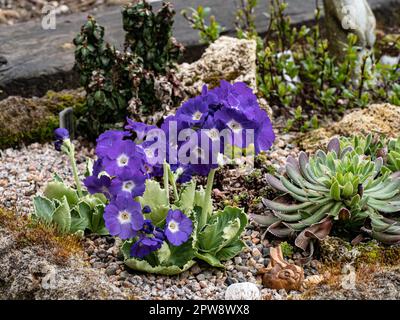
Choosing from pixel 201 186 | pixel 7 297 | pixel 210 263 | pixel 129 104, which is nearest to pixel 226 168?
pixel 201 186

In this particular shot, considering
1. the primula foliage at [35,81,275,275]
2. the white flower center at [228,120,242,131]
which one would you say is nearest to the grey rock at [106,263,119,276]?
the primula foliage at [35,81,275,275]

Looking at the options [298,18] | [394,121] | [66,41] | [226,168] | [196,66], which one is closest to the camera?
[226,168]

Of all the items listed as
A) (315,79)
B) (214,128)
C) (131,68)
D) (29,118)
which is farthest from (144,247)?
(315,79)

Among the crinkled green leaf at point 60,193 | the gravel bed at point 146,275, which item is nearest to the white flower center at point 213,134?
the gravel bed at point 146,275

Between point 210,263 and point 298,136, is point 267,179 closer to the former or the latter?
point 210,263

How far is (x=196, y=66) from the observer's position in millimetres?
5164

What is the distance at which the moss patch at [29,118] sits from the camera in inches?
199

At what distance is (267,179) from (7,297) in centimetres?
143

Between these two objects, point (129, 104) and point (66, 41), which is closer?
point (129, 104)

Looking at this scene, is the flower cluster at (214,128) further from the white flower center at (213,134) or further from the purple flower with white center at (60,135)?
the purple flower with white center at (60,135)

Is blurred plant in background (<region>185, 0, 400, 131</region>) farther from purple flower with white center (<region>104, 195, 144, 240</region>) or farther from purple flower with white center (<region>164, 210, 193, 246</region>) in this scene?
purple flower with white center (<region>104, 195, 144, 240</region>)

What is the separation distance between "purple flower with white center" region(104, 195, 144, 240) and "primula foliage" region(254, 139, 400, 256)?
76 centimetres

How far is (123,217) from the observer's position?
3467 mm

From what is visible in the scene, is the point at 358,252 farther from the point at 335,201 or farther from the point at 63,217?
the point at 63,217
